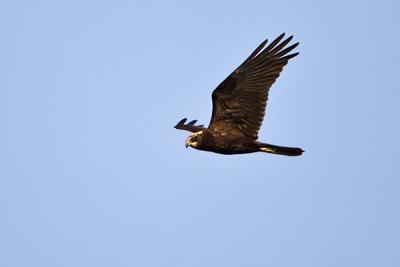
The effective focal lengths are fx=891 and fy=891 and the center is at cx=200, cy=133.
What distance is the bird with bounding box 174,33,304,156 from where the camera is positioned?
61.2 ft

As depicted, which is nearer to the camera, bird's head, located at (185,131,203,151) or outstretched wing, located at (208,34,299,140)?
outstretched wing, located at (208,34,299,140)

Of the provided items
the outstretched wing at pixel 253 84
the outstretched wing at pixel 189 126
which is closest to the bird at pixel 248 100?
the outstretched wing at pixel 253 84

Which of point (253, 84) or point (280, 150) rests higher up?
point (253, 84)

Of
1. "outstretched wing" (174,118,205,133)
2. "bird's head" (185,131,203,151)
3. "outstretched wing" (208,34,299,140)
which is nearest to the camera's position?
"outstretched wing" (208,34,299,140)

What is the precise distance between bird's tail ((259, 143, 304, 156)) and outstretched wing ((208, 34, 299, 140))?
430 millimetres

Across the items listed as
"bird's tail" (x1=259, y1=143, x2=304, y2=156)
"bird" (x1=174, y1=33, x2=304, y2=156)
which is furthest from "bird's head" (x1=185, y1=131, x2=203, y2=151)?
"bird's tail" (x1=259, y1=143, x2=304, y2=156)

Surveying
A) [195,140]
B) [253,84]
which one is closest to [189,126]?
[195,140]

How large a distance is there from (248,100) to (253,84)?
35cm

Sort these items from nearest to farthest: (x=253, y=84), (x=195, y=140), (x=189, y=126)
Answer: (x=253, y=84), (x=195, y=140), (x=189, y=126)

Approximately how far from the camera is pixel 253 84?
18.7 meters

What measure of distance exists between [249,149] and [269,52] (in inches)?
82.8

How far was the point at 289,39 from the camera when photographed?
61.3ft

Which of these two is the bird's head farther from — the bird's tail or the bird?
the bird's tail

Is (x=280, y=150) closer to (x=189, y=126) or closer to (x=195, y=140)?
(x=195, y=140)
